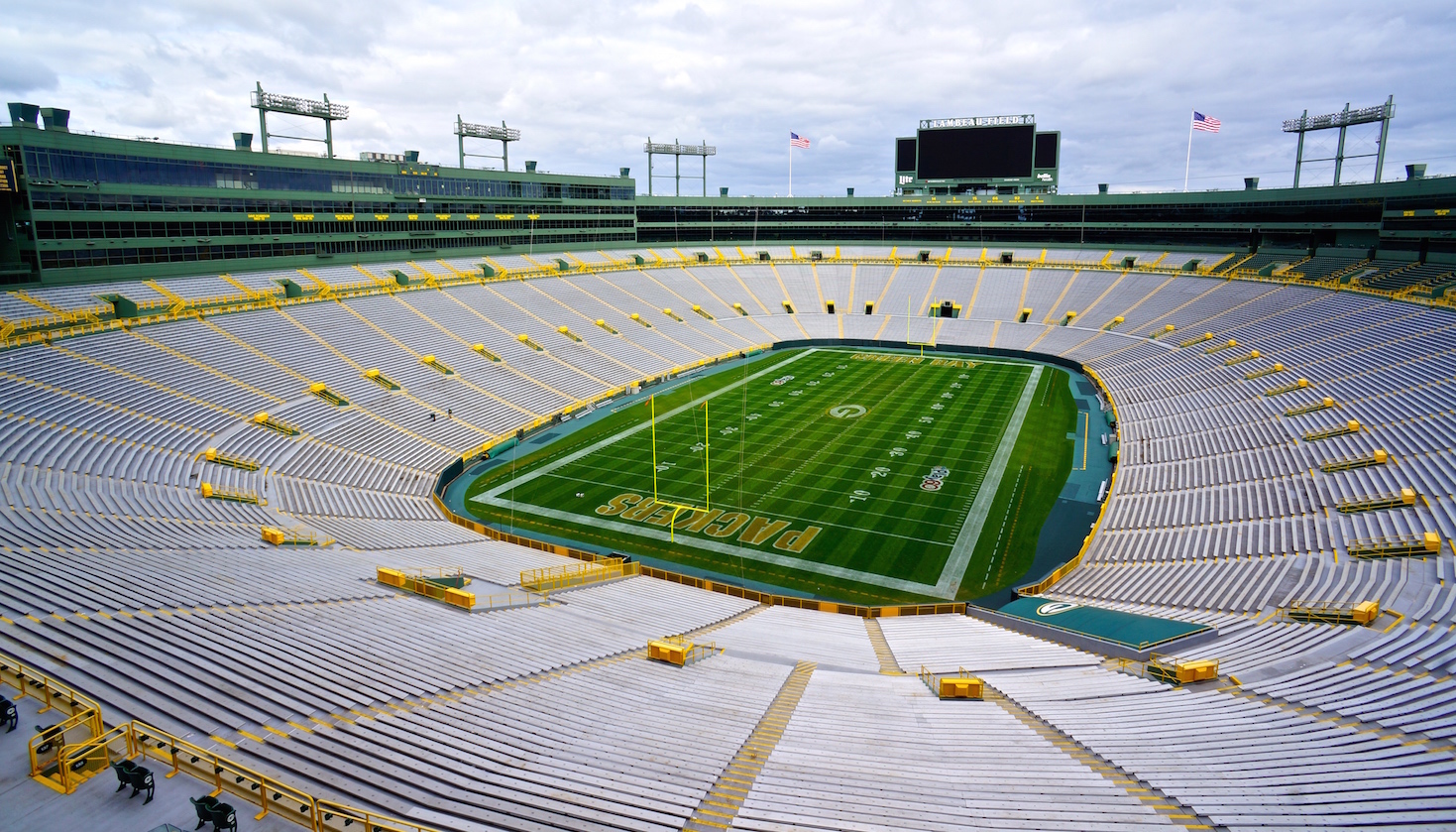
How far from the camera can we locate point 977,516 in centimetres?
2730

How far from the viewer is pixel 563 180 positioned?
6062cm

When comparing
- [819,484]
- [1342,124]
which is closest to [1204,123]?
[1342,124]

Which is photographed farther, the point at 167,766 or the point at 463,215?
the point at 463,215

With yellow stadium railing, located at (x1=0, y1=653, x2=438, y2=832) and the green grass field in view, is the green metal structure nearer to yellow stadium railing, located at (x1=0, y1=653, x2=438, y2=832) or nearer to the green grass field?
the green grass field

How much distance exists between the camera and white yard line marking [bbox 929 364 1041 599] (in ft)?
74.5

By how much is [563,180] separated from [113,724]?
5622cm

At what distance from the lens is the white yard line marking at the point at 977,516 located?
22.7m

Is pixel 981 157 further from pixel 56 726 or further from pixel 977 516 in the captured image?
pixel 56 726

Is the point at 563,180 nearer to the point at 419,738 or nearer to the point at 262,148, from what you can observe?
the point at 262,148

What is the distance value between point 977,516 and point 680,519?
10.8 m

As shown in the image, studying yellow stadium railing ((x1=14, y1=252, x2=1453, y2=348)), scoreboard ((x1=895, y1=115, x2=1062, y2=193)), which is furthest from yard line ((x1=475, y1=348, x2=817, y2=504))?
scoreboard ((x1=895, y1=115, x2=1062, y2=193))

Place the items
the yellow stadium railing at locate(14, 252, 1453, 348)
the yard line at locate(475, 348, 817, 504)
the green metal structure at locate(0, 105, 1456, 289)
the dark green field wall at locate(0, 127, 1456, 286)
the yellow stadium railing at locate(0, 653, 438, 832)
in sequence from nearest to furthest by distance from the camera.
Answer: the yellow stadium railing at locate(0, 653, 438, 832) < the yellow stadium railing at locate(14, 252, 1453, 348) < the yard line at locate(475, 348, 817, 504) < the green metal structure at locate(0, 105, 1456, 289) < the dark green field wall at locate(0, 127, 1456, 286)

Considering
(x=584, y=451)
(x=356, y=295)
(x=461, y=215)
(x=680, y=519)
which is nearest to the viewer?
(x=680, y=519)

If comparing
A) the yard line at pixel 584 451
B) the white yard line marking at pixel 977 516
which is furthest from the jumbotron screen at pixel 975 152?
the white yard line marking at pixel 977 516
